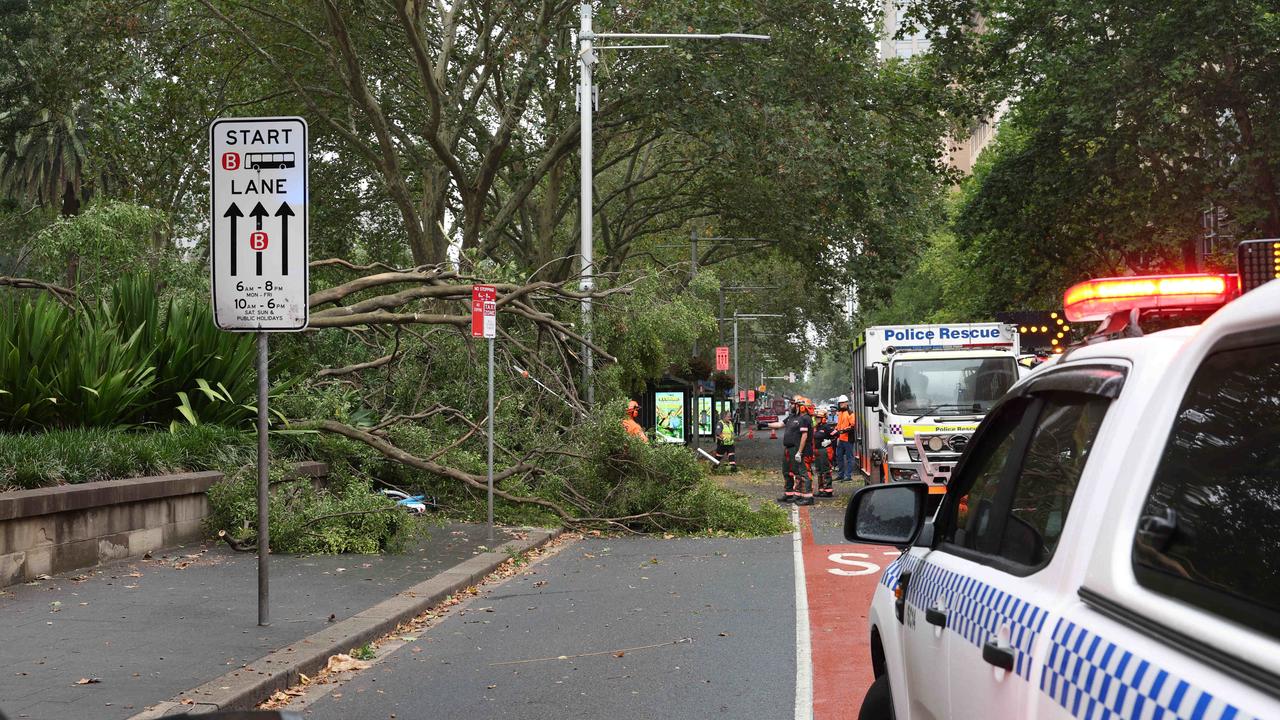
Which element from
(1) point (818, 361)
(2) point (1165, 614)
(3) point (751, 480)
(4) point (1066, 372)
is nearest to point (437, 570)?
(4) point (1066, 372)

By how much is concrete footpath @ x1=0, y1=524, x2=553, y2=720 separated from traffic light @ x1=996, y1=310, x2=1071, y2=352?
18.9ft

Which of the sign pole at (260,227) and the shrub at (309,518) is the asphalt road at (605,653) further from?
the sign pole at (260,227)

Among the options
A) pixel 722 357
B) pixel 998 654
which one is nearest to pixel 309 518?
pixel 998 654

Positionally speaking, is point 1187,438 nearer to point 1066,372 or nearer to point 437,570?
point 1066,372

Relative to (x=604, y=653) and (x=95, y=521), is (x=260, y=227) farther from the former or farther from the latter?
(x=604, y=653)

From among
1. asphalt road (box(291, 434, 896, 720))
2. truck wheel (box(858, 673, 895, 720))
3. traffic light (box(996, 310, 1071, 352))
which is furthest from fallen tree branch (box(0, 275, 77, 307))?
truck wheel (box(858, 673, 895, 720))

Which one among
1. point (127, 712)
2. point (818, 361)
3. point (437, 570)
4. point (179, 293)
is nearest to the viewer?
point (127, 712)

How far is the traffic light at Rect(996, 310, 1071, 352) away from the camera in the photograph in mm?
14242

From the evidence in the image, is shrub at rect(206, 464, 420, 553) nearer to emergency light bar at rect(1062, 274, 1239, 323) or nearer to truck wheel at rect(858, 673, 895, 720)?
truck wheel at rect(858, 673, 895, 720)

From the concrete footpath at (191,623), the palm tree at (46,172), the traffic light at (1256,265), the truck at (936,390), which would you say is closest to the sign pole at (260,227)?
the concrete footpath at (191,623)

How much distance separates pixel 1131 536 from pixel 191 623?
26.3 feet

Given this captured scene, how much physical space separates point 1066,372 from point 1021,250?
2982cm

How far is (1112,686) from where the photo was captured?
2168 millimetres

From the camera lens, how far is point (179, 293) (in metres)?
17.6
